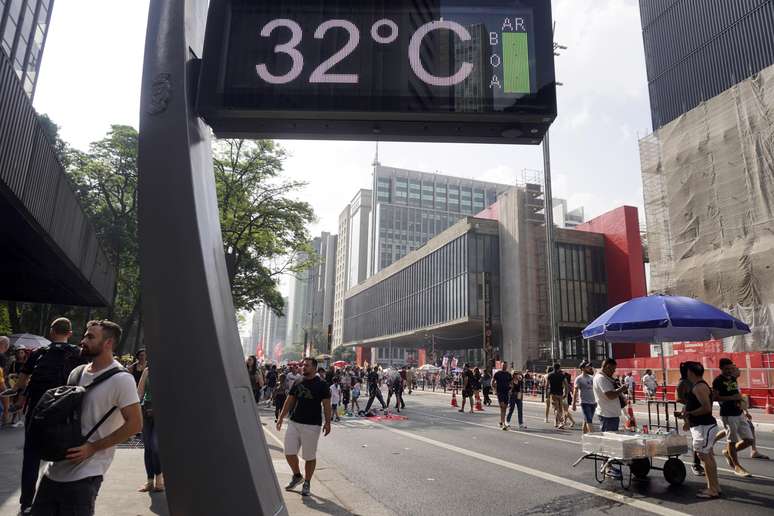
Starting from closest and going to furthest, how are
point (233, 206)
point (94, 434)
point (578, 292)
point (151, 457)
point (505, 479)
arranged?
point (94, 434), point (151, 457), point (505, 479), point (233, 206), point (578, 292)

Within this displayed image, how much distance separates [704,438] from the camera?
7.04 meters

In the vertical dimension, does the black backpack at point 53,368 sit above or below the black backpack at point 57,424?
above

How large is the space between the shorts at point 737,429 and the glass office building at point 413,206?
395ft

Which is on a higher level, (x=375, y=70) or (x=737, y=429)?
(x=375, y=70)

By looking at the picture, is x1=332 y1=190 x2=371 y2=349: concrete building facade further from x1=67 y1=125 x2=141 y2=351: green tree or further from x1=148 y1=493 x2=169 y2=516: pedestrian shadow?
x1=148 y1=493 x2=169 y2=516: pedestrian shadow

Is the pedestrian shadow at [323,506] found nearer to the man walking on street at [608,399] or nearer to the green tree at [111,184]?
the man walking on street at [608,399]

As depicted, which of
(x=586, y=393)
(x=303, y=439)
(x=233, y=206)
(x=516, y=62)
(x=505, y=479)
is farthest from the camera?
(x=233, y=206)

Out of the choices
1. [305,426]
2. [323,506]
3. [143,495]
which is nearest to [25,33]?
[143,495]

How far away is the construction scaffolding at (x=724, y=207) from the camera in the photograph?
29.8m

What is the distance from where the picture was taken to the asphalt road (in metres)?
6.39

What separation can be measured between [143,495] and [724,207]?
118 ft

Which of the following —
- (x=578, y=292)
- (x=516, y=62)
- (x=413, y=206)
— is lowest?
(x=516, y=62)

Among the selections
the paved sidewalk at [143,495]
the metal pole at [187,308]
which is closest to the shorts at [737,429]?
the paved sidewalk at [143,495]

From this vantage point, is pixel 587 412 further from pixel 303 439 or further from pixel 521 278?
pixel 521 278
